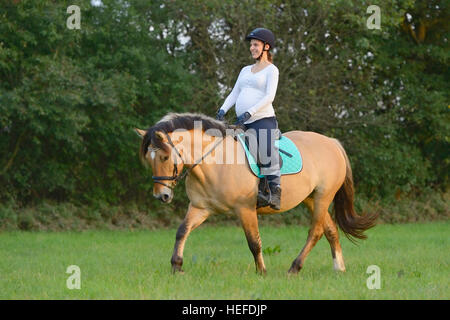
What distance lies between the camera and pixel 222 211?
7426mm

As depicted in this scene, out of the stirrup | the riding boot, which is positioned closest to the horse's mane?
the stirrup

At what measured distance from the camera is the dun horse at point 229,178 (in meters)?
6.67

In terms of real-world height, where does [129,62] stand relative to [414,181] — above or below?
above

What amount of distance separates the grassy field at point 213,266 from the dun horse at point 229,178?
0.58 m

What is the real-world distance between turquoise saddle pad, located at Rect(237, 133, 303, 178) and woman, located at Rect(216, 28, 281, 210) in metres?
0.12

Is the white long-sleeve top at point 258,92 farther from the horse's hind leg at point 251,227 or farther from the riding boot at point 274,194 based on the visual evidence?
the horse's hind leg at point 251,227

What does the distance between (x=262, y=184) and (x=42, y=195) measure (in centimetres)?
987

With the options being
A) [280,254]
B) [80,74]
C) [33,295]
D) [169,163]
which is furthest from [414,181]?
[33,295]

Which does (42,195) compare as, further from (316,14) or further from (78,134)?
(316,14)

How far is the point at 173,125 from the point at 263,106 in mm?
1155

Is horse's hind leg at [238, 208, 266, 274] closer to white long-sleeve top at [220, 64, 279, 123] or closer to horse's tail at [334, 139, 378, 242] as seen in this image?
white long-sleeve top at [220, 64, 279, 123]

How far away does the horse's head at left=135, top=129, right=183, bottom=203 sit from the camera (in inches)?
259

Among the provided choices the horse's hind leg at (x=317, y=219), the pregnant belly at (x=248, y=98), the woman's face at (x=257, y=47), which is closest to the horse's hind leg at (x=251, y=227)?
the horse's hind leg at (x=317, y=219)

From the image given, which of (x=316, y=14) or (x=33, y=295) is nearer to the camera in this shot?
(x=33, y=295)
